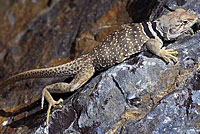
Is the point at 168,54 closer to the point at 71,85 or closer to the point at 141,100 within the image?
the point at 141,100

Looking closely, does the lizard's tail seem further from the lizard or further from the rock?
the rock

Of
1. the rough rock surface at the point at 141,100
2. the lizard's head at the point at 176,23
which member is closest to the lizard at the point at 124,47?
the lizard's head at the point at 176,23

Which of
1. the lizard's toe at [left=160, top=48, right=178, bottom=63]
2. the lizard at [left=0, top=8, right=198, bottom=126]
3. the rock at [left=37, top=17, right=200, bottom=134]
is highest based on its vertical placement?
the lizard at [left=0, top=8, right=198, bottom=126]

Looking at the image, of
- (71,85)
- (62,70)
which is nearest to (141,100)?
(71,85)

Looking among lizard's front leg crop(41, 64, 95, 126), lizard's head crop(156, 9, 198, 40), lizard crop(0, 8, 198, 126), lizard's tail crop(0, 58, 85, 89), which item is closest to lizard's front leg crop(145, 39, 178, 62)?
lizard crop(0, 8, 198, 126)

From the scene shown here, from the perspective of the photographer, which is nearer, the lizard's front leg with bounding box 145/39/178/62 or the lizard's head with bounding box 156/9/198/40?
the lizard's front leg with bounding box 145/39/178/62

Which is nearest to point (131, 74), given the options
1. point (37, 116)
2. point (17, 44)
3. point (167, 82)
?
point (167, 82)

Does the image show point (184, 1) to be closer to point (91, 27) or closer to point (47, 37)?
point (91, 27)
